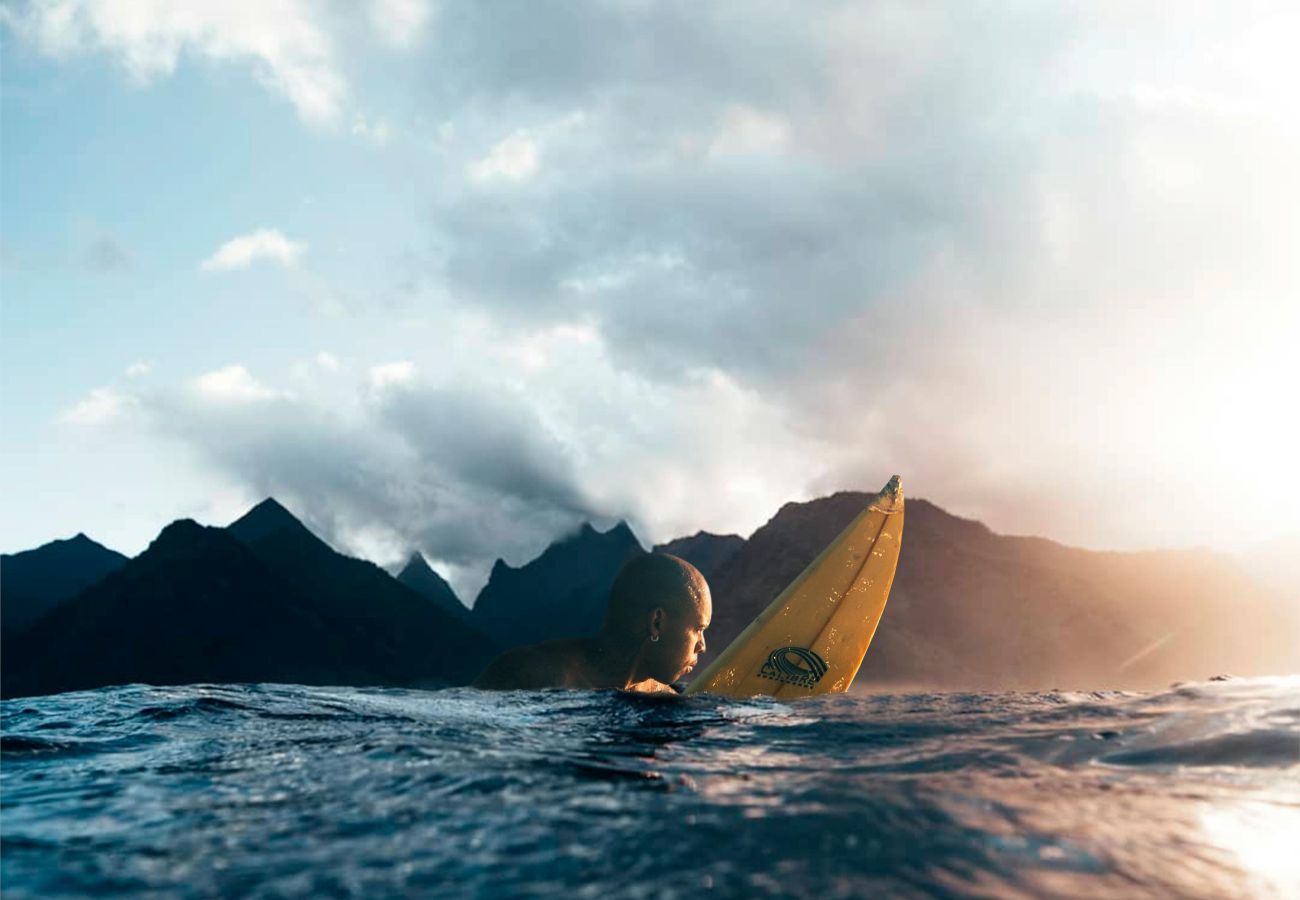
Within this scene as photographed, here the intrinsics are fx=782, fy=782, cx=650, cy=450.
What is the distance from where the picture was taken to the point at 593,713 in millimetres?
5020

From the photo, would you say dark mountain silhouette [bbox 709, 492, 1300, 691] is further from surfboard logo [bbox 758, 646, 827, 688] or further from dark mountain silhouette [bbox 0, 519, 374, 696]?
surfboard logo [bbox 758, 646, 827, 688]

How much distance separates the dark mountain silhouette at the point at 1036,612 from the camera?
195 feet

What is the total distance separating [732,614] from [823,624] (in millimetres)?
63049

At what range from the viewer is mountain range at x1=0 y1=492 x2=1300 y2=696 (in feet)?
191

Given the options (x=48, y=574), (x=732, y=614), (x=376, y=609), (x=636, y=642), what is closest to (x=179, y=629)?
(x=376, y=609)

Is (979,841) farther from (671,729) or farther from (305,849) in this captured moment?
(671,729)

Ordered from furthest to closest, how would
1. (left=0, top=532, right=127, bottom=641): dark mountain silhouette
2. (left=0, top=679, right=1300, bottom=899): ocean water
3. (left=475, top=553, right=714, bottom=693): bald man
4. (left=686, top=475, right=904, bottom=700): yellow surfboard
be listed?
(left=0, top=532, right=127, bottom=641): dark mountain silhouette
(left=686, top=475, right=904, bottom=700): yellow surfboard
(left=475, top=553, right=714, bottom=693): bald man
(left=0, top=679, right=1300, bottom=899): ocean water

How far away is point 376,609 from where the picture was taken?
75312mm

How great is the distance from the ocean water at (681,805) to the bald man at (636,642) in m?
2.62

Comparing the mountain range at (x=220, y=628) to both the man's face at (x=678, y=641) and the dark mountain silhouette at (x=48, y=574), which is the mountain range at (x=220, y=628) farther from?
the man's face at (x=678, y=641)

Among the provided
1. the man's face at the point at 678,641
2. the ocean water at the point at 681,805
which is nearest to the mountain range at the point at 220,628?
the man's face at the point at 678,641

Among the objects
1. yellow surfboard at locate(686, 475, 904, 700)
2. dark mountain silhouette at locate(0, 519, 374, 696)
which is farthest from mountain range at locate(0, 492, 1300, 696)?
yellow surfboard at locate(686, 475, 904, 700)

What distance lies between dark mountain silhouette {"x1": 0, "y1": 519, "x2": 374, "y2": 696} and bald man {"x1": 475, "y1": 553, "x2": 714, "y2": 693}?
59.5 m

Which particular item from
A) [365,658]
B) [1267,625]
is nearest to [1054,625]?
[1267,625]
